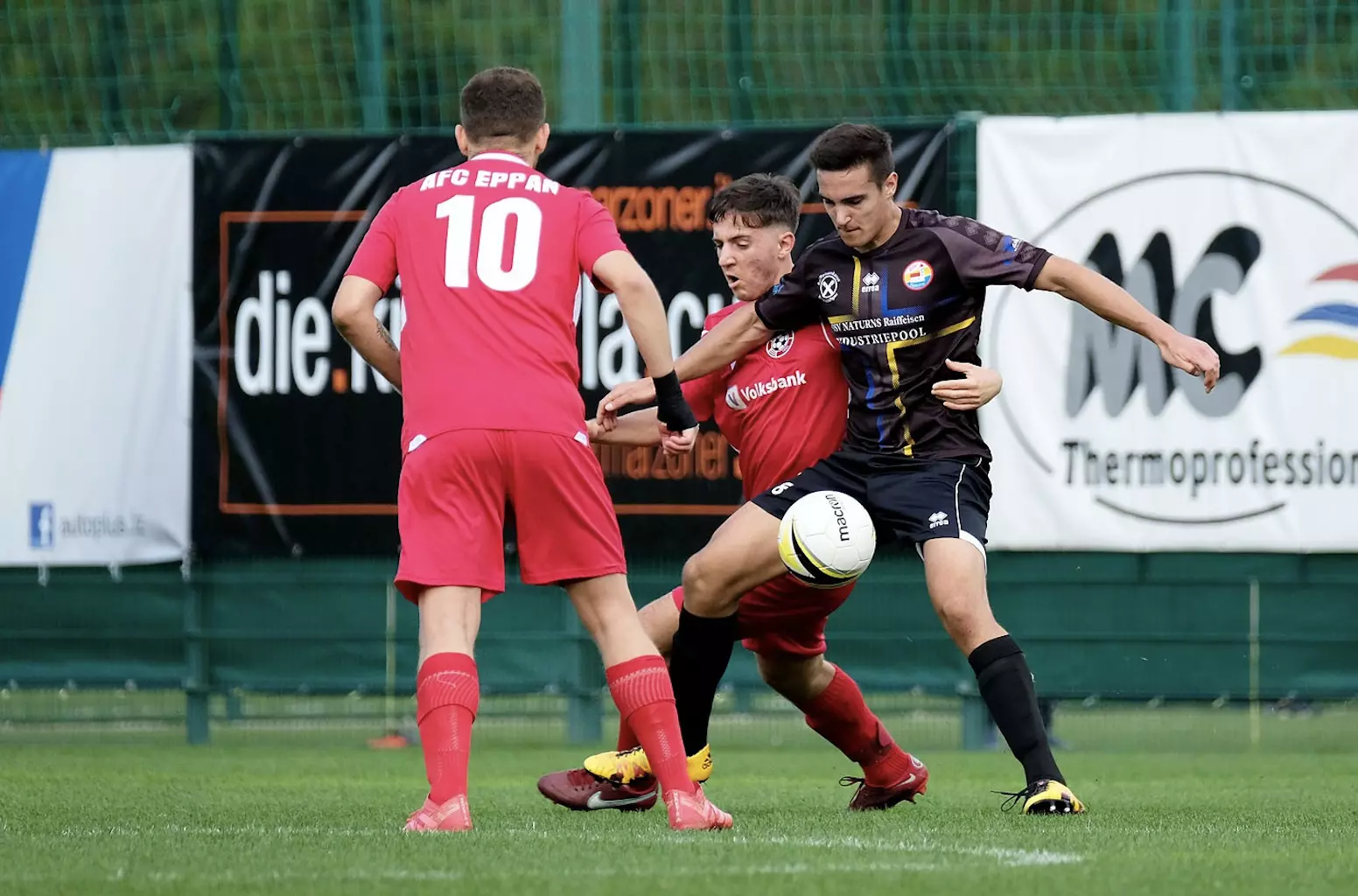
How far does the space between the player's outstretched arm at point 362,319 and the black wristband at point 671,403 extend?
0.80 meters

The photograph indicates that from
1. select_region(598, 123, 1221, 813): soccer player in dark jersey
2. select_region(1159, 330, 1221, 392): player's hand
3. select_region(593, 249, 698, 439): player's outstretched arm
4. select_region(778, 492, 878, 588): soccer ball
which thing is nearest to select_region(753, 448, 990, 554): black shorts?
select_region(598, 123, 1221, 813): soccer player in dark jersey

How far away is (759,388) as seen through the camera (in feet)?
22.9

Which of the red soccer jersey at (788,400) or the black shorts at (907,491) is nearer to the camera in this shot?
the black shorts at (907,491)

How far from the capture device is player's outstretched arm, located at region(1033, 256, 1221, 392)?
6.17 metres

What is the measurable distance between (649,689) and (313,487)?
581 cm

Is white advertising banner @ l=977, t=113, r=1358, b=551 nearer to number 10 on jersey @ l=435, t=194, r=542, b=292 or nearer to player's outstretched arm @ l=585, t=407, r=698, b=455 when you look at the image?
player's outstretched arm @ l=585, t=407, r=698, b=455

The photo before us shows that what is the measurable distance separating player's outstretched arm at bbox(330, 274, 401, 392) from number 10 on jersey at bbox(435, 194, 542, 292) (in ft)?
0.76

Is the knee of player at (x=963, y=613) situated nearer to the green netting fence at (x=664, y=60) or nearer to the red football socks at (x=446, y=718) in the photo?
the red football socks at (x=446, y=718)

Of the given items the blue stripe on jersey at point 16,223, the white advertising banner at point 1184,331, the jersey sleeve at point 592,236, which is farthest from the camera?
the blue stripe on jersey at point 16,223

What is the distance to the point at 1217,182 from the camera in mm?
10656

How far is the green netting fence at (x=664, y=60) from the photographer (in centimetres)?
1092

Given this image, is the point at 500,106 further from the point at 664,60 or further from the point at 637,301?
the point at 664,60

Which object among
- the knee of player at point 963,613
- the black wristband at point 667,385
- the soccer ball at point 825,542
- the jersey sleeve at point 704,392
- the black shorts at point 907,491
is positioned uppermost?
the black wristband at point 667,385

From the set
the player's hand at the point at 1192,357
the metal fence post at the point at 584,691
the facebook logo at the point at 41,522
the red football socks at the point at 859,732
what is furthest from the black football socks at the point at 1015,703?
the facebook logo at the point at 41,522
